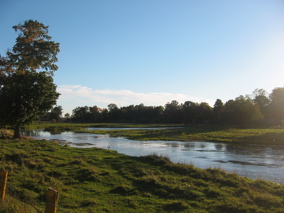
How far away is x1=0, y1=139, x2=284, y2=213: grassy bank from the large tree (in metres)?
17.4

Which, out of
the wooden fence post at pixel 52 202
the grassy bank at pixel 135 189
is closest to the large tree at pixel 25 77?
the grassy bank at pixel 135 189

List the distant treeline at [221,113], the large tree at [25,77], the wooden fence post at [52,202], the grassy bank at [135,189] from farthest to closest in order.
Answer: the distant treeline at [221,113], the large tree at [25,77], the grassy bank at [135,189], the wooden fence post at [52,202]

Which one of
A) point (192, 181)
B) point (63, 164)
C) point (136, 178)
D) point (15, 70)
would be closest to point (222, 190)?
point (192, 181)

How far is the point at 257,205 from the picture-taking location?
1261cm

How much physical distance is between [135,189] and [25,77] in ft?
95.8

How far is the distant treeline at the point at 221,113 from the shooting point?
101 meters

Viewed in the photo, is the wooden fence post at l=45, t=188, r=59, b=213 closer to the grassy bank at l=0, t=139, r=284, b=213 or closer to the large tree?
the grassy bank at l=0, t=139, r=284, b=213

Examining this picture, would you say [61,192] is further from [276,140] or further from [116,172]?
[276,140]

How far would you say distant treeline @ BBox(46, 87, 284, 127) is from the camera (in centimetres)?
10088

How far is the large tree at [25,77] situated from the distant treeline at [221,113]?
8193 centimetres

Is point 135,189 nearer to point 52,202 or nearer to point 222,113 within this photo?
point 52,202

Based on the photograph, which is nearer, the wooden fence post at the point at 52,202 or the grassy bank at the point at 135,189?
the wooden fence post at the point at 52,202

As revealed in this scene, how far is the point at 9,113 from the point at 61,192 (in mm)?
27003

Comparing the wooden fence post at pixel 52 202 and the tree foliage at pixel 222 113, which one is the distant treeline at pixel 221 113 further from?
the wooden fence post at pixel 52 202
